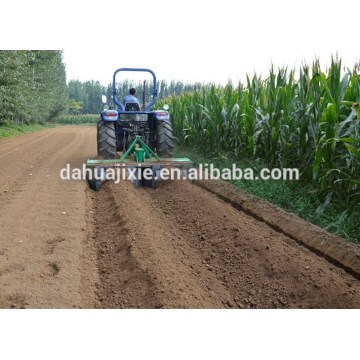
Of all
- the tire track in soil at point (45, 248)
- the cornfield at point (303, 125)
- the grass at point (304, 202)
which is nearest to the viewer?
the tire track in soil at point (45, 248)

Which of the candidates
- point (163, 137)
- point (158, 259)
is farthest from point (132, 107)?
point (158, 259)

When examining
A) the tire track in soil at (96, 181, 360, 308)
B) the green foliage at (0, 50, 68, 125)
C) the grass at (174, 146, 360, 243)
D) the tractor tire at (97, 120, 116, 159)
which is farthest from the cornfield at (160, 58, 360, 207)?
the green foliage at (0, 50, 68, 125)

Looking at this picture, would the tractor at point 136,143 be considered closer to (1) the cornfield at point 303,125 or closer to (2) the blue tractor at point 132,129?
(2) the blue tractor at point 132,129

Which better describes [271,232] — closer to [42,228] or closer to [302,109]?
[302,109]

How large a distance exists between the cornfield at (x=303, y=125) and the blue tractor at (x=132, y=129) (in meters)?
1.13

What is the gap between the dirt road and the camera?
3.06 m

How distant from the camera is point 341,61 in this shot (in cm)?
481

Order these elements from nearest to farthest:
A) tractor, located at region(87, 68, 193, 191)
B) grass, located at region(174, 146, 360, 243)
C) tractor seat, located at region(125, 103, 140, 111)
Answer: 1. grass, located at region(174, 146, 360, 243)
2. tractor, located at region(87, 68, 193, 191)
3. tractor seat, located at region(125, 103, 140, 111)

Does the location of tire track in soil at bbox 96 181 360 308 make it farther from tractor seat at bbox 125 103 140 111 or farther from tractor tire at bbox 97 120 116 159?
tractor seat at bbox 125 103 140 111

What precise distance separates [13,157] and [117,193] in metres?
5.87

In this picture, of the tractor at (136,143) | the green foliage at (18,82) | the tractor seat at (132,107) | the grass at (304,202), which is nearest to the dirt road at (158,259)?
the grass at (304,202)

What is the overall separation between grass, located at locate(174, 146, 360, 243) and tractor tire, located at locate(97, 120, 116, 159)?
243 centimetres

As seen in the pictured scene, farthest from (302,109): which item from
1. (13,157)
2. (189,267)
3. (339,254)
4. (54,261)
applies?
(13,157)

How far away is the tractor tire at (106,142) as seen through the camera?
25.8ft
